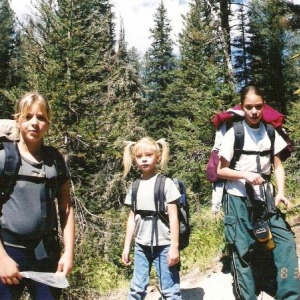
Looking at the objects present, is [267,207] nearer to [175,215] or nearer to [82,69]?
[175,215]

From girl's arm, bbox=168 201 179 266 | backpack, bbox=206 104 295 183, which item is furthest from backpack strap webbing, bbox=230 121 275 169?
girl's arm, bbox=168 201 179 266

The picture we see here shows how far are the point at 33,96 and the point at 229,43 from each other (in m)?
14.3

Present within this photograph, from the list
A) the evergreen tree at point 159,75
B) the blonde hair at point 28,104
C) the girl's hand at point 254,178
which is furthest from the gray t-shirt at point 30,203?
the evergreen tree at point 159,75

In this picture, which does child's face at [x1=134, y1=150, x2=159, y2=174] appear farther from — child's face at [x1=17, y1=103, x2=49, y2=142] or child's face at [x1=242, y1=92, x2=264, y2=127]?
child's face at [x1=17, y1=103, x2=49, y2=142]

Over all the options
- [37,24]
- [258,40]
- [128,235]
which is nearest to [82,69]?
[37,24]

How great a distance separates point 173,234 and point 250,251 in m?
0.85

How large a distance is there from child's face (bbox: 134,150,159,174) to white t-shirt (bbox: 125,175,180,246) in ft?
0.35

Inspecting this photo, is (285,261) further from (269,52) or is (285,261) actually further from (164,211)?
(269,52)

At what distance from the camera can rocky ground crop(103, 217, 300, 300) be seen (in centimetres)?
491

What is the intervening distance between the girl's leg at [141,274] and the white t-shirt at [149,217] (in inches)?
4.5

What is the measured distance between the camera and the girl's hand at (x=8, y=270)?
2.45m

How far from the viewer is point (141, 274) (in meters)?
4.01

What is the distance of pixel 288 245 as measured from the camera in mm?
3980

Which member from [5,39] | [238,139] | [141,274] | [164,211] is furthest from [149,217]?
[5,39]
